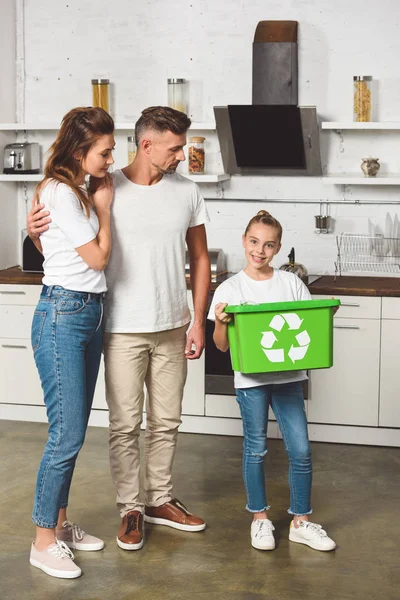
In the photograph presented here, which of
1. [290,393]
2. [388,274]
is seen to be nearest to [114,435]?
[290,393]

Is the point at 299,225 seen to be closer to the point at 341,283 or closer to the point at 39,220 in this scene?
the point at 341,283

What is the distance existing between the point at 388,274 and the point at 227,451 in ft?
4.58

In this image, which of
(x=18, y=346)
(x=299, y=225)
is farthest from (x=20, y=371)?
(x=299, y=225)

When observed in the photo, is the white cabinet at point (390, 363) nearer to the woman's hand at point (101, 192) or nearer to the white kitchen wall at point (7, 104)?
the woman's hand at point (101, 192)

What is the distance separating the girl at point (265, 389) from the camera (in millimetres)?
3178

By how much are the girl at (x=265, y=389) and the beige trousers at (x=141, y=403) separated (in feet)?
0.79

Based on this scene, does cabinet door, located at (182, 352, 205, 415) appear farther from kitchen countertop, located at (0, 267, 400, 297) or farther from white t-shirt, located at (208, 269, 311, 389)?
white t-shirt, located at (208, 269, 311, 389)

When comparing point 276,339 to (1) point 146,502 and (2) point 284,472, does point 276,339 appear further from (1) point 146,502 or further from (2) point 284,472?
(2) point 284,472

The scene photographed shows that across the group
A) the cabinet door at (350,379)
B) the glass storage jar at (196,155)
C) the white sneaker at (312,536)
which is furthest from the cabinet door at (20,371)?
the white sneaker at (312,536)

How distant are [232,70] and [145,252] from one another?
227 centimetres

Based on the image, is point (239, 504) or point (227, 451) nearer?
point (239, 504)

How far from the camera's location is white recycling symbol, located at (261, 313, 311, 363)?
310cm

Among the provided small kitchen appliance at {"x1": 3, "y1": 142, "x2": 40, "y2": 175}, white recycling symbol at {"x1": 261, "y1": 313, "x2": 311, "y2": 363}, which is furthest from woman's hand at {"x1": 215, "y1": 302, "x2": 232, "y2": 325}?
small kitchen appliance at {"x1": 3, "y1": 142, "x2": 40, "y2": 175}

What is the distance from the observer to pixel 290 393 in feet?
10.6
